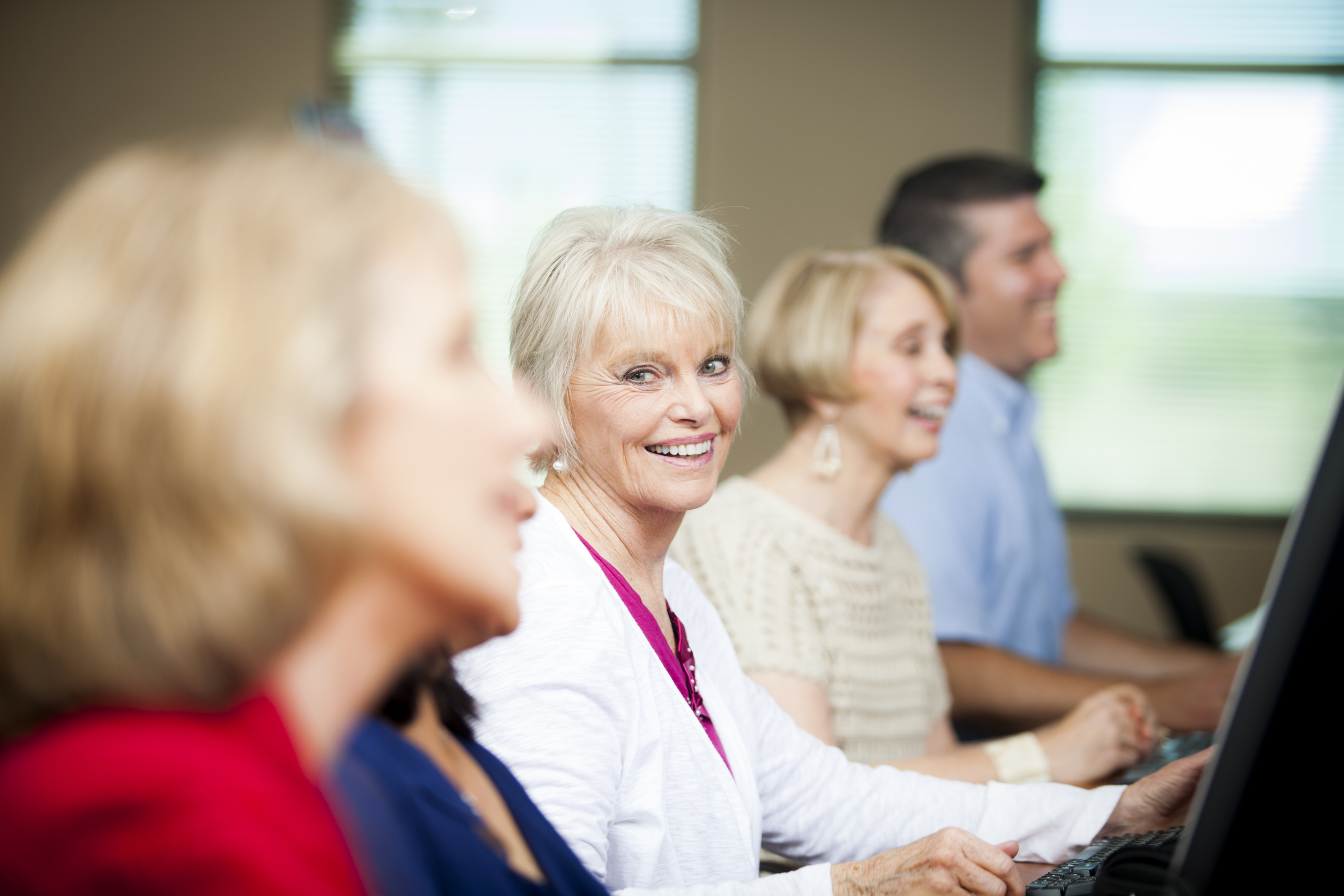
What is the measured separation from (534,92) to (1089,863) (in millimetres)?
4115

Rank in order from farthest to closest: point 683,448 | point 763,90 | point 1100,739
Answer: point 763,90
point 1100,739
point 683,448

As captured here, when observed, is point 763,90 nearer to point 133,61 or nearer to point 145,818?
point 133,61

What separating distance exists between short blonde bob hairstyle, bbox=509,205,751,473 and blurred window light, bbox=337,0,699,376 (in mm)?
3285

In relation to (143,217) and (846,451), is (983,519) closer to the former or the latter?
(846,451)

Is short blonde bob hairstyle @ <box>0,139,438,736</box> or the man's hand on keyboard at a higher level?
short blonde bob hairstyle @ <box>0,139,438,736</box>

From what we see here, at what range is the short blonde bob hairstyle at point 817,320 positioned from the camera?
201 centimetres

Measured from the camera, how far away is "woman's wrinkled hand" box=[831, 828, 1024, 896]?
44.6 inches

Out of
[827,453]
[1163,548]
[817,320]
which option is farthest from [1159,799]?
[1163,548]

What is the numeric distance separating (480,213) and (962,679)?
3.20 m

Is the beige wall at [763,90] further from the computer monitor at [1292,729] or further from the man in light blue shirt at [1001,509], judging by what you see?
the computer monitor at [1292,729]

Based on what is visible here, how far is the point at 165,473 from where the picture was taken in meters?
0.47

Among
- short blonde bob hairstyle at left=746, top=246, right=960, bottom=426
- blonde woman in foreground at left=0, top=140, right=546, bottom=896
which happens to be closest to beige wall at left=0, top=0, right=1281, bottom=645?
short blonde bob hairstyle at left=746, top=246, right=960, bottom=426

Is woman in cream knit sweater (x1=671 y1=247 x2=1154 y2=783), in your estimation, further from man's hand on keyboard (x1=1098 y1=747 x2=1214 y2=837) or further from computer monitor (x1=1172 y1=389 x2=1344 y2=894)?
computer monitor (x1=1172 y1=389 x2=1344 y2=894)

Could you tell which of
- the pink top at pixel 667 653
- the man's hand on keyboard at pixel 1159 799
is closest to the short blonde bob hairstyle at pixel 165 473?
the pink top at pixel 667 653
